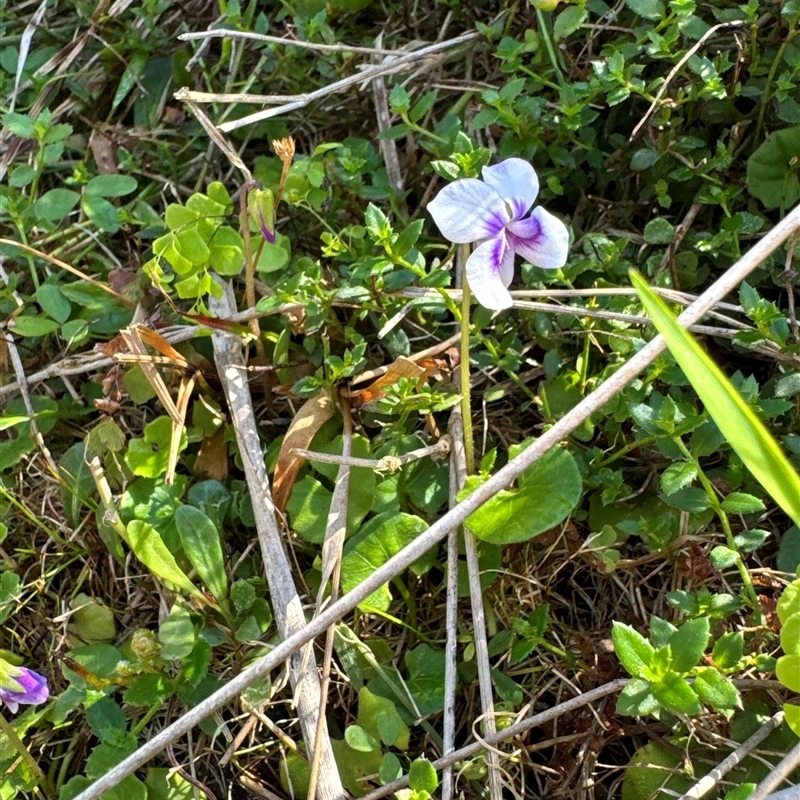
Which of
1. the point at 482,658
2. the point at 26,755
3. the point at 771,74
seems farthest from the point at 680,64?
the point at 26,755

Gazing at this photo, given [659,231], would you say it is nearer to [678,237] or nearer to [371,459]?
[678,237]

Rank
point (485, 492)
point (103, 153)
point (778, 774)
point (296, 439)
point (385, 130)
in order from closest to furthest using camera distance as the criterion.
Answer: point (778, 774)
point (485, 492)
point (296, 439)
point (385, 130)
point (103, 153)

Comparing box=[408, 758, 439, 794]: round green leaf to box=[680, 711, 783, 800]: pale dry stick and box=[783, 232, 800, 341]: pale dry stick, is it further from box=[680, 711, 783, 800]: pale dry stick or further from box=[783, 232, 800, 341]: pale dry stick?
box=[783, 232, 800, 341]: pale dry stick

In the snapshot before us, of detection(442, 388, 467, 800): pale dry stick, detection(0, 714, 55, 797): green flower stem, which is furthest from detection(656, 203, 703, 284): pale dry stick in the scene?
detection(0, 714, 55, 797): green flower stem

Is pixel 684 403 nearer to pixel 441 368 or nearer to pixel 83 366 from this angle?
pixel 441 368

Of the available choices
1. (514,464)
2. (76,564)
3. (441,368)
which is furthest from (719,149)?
(76,564)
